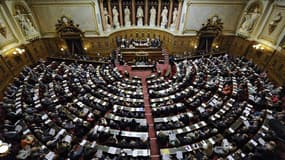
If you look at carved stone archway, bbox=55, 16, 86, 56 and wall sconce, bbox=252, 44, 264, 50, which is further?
carved stone archway, bbox=55, 16, 86, 56

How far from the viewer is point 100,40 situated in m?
23.0

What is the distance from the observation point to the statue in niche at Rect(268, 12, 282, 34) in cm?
1648

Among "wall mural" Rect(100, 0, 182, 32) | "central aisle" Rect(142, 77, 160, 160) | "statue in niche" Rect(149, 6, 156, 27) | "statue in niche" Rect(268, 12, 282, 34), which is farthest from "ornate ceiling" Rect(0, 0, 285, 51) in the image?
"central aisle" Rect(142, 77, 160, 160)

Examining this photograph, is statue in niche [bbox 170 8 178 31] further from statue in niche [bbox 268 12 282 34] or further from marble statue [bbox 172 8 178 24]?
statue in niche [bbox 268 12 282 34]

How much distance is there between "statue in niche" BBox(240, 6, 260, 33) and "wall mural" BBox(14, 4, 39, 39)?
2797 cm

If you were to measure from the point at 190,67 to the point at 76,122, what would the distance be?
13.1 m

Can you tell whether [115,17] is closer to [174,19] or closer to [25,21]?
[174,19]

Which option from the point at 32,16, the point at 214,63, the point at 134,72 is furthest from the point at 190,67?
the point at 32,16

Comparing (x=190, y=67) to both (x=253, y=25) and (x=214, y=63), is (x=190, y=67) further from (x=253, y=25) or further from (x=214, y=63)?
(x=253, y=25)

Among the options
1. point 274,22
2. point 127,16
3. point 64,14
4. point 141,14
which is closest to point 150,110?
point 274,22

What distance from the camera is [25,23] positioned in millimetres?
18938

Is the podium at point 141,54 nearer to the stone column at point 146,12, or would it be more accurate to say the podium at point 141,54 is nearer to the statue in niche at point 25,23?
the stone column at point 146,12

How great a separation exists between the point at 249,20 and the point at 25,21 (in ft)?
92.3

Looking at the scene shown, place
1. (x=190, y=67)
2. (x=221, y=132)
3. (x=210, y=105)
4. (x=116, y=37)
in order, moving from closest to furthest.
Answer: (x=221, y=132) < (x=210, y=105) < (x=190, y=67) < (x=116, y=37)
